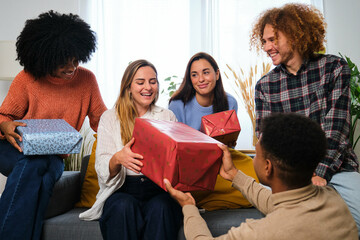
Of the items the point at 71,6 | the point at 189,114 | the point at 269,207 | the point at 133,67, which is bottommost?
the point at 269,207

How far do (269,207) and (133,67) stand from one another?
1067mm

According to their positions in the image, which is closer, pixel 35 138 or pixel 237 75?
pixel 35 138

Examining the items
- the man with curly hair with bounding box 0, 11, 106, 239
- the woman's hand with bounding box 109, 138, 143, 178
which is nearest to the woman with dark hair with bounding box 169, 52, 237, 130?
the man with curly hair with bounding box 0, 11, 106, 239

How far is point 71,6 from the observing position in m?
3.73

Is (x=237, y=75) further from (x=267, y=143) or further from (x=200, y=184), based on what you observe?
(x=267, y=143)

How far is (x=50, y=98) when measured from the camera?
1974 mm

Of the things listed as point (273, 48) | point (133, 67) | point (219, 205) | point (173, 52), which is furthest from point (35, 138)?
point (173, 52)

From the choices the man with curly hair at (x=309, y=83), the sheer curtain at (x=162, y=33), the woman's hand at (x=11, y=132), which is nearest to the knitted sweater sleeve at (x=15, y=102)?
the woman's hand at (x=11, y=132)

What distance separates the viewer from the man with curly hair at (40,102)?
1645mm

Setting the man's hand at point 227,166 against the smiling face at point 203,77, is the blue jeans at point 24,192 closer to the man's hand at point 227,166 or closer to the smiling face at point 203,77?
the man's hand at point 227,166

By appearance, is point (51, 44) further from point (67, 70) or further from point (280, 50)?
point (280, 50)

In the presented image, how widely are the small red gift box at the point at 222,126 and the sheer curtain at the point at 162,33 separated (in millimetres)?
1830

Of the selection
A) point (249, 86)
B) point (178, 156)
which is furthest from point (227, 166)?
point (249, 86)

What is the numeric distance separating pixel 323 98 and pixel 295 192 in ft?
2.76
